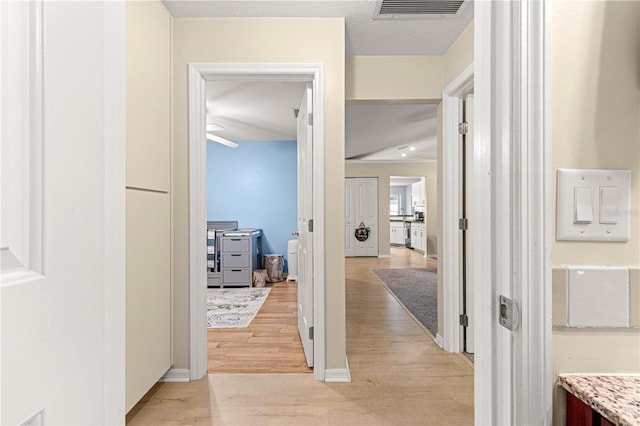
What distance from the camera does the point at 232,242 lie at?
192 inches

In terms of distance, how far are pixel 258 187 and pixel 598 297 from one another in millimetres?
5414

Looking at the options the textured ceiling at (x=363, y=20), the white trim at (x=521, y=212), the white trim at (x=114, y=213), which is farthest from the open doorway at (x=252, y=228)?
the white trim at (x=521, y=212)

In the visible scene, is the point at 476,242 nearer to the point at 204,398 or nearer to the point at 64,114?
the point at 64,114

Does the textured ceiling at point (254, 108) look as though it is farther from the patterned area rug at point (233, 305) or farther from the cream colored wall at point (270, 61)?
the patterned area rug at point (233, 305)

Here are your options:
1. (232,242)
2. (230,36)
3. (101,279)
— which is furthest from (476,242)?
(232,242)

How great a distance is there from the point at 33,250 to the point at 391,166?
8391 millimetres

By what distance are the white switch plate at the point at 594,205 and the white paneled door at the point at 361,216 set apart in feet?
25.7

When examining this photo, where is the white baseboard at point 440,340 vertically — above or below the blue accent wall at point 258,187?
below

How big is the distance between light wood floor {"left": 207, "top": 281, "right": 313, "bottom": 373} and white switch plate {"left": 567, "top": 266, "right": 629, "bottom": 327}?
2.01m

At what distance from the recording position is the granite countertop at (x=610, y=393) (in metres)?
0.47

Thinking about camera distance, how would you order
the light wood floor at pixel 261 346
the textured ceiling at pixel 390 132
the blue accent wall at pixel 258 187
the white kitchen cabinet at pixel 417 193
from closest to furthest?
the light wood floor at pixel 261 346 < the textured ceiling at pixel 390 132 < the blue accent wall at pixel 258 187 < the white kitchen cabinet at pixel 417 193

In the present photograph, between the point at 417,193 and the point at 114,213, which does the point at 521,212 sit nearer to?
the point at 114,213

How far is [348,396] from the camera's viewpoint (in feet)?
6.44

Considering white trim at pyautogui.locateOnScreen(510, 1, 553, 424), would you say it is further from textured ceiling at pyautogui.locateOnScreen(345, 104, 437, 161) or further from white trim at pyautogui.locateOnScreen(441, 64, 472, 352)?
textured ceiling at pyautogui.locateOnScreen(345, 104, 437, 161)
